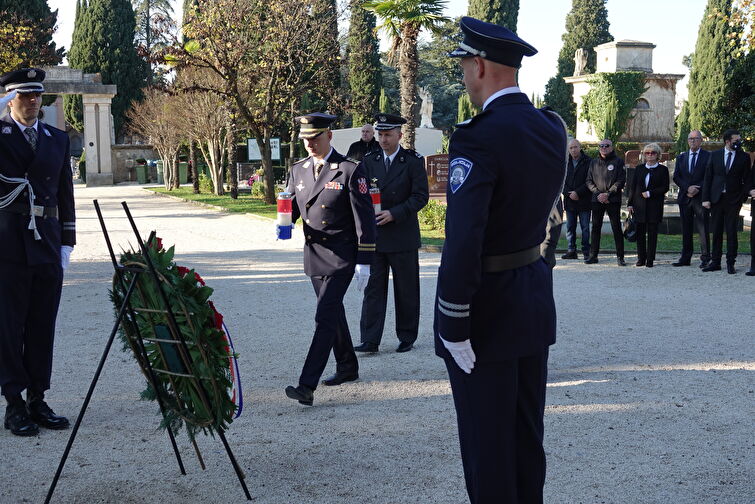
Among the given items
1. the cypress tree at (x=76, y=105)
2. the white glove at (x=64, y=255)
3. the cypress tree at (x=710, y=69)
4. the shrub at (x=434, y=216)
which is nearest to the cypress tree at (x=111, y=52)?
the cypress tree at (x=76, y=105)

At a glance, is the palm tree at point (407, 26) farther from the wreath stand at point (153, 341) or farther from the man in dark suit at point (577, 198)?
the wreath stand at point (153, 341)

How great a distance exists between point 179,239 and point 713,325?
11.6m

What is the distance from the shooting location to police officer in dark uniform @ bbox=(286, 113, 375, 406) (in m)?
5.89

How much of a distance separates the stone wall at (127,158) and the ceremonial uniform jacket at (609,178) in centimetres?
4674

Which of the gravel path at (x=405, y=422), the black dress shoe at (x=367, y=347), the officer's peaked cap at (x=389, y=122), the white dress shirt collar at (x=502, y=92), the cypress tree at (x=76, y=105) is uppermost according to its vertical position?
the cypress tree at (x=76, y=105)

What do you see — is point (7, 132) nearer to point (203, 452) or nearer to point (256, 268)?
point (203, 452)

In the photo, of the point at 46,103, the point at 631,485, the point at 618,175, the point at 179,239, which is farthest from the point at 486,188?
the point at 46,103

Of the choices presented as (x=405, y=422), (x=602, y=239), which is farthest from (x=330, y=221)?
(x=602, y=239)

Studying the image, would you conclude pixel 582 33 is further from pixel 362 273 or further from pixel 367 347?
pixel 362 273

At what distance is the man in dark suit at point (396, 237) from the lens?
745 cm

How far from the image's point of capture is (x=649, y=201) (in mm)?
13359

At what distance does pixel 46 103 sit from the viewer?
5434 centimetres

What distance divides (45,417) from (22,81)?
212 cm

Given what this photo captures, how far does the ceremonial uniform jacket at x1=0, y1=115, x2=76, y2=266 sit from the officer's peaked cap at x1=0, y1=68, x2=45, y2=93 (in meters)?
0.22
